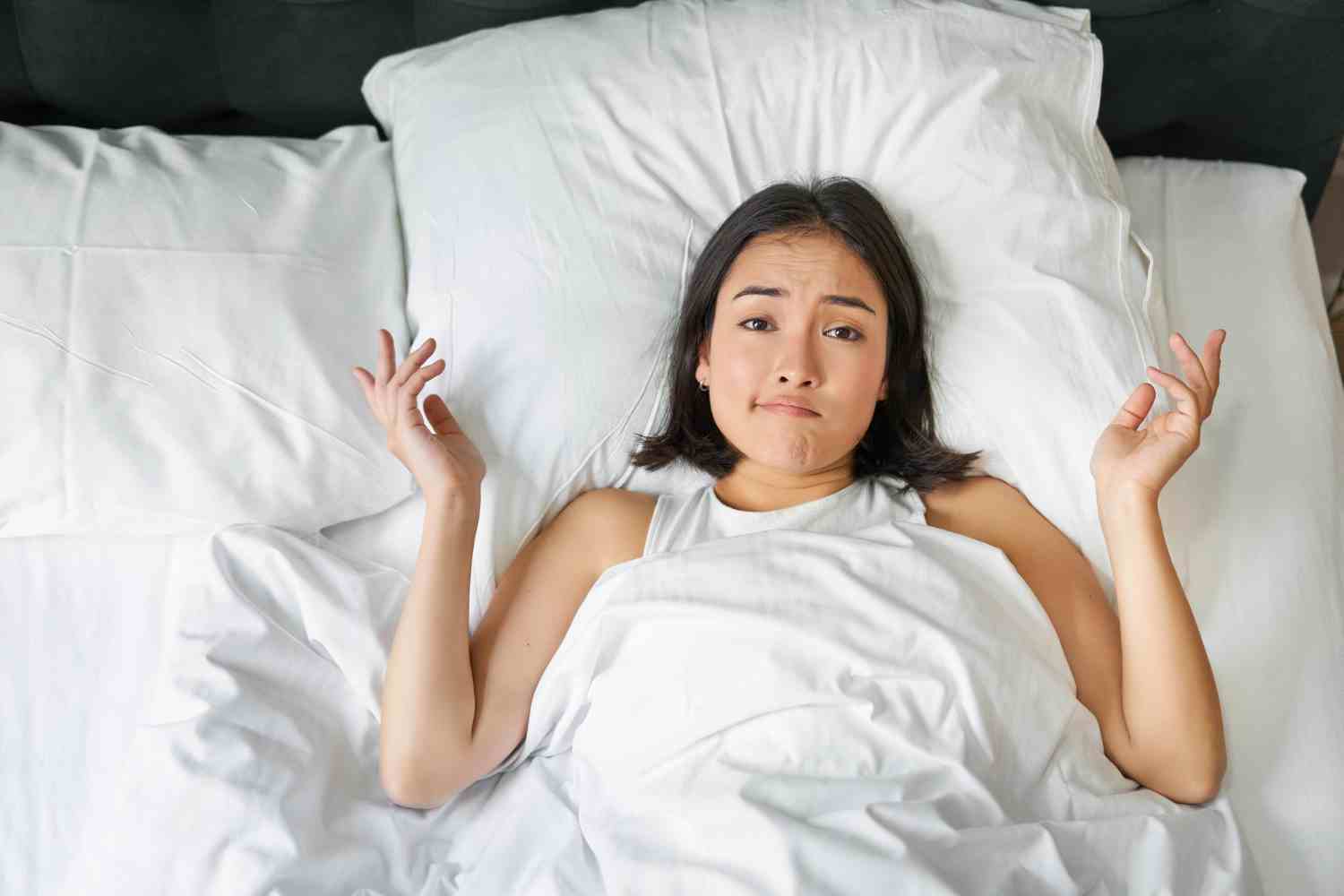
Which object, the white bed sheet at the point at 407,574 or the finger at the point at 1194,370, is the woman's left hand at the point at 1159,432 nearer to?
the finger at the point at 1194,370

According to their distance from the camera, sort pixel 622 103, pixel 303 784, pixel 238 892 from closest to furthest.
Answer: pixel 238 892, pixel 303 784, pixel 622 103

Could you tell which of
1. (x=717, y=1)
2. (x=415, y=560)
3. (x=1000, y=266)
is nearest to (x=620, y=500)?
(x=415, y=560)

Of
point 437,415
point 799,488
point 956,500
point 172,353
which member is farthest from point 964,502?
point 172,353

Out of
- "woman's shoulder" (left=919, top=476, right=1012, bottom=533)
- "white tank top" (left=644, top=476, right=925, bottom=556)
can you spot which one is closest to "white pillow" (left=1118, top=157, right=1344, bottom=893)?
"woman's shoulder" (left=919, top=476, right=1012, bottom=533)

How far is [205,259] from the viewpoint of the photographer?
1.50 m

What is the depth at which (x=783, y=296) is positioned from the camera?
1.43 meters

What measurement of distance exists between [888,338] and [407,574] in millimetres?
686

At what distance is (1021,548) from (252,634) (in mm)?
927

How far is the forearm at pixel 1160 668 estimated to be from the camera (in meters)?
1.27

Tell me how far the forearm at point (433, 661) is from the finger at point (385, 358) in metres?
0.18

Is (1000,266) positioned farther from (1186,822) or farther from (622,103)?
(1186,822)

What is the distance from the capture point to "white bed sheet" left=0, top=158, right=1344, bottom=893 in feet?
4.30

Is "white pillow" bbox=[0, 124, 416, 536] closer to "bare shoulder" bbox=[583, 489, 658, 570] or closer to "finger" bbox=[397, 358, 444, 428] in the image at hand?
"finger" bbox=[397, 358, 444, 428]

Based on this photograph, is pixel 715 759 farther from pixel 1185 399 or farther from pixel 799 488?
pixel 1185 399
